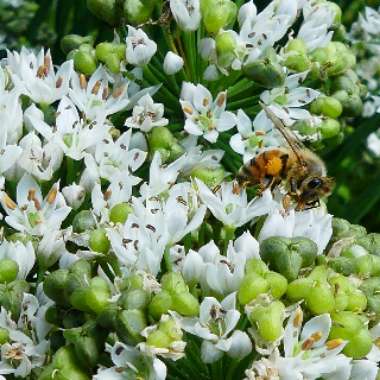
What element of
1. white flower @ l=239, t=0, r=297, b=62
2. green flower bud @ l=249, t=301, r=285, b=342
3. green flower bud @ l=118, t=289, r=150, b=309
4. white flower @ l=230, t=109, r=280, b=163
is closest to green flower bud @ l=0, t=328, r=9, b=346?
green flower bud @ l=118, t=289, r=150, b=309

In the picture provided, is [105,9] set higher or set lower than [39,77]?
higher

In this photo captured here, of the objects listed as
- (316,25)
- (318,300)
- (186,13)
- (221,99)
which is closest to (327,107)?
(316,25)

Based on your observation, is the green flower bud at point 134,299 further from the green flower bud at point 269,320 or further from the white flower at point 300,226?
the white flower at point 300,226

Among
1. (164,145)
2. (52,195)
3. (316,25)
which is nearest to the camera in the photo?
(52,195)

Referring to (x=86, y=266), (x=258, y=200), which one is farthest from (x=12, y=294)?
(x=258, y=200)

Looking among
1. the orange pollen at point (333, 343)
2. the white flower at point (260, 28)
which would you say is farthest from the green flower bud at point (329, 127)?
the orange pollen at point (333, 343)

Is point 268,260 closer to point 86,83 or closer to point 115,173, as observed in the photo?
point 115,173

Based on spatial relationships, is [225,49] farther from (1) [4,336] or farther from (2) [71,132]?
(1) [4,336]
